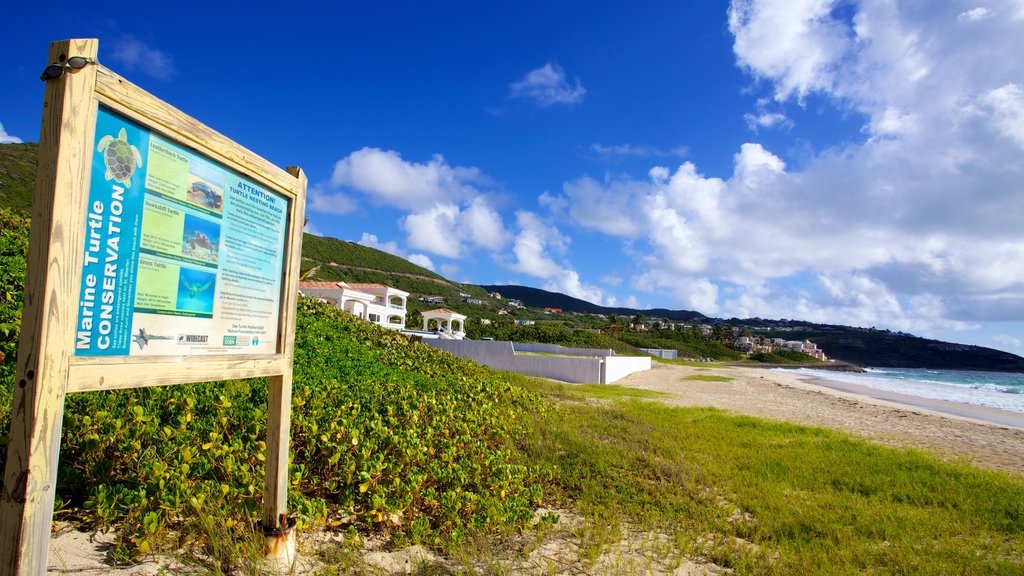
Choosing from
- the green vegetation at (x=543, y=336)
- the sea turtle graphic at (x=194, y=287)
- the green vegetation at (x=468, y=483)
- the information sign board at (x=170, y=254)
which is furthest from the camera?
the green vegetation at (x=543, y=336)

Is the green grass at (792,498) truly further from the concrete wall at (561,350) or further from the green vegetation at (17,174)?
the green vegetation at (17,174)

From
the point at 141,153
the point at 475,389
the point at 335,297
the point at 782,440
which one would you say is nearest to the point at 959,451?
the point at 782,440

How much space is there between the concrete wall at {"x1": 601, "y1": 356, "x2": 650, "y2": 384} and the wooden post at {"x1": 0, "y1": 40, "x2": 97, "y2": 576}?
68.8 feet

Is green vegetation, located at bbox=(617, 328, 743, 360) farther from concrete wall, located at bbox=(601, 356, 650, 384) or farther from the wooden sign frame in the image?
the wooden sign frame

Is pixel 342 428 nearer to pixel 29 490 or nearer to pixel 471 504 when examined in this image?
pixel 471 504

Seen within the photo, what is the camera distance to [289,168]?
11.7ft

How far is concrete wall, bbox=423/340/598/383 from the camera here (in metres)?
21.8

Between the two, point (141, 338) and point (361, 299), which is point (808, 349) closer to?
point (361, 299)

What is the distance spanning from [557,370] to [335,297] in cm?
1765

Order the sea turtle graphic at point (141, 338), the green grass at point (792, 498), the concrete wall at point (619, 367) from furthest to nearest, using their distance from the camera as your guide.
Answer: the concrete wall at point (619, 367) → the green grass at point (792, 498) → the sea turtle graphic at point (141, 338)

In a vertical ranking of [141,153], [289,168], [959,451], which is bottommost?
[959,451]

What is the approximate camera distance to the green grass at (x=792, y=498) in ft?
13.7

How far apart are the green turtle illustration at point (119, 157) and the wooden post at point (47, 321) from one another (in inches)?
5.4

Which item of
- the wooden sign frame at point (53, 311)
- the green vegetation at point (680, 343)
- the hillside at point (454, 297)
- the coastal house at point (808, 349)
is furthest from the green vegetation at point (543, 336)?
the coastal house at point (808, 349)
